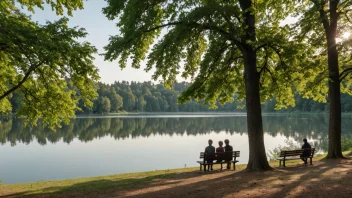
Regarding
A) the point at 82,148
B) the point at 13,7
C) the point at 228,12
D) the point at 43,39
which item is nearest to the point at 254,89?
the point at 228,12

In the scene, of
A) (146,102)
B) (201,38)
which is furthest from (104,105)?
(201,38)

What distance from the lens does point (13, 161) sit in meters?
25.0

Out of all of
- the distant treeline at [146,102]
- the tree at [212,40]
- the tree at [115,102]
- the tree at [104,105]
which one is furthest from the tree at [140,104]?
the tree at [212,40]

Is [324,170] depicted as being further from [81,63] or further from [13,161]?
[13,161]

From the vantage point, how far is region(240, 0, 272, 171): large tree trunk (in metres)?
13.3

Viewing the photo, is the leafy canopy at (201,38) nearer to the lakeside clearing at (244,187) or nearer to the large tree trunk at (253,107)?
the large tree trunk at (253,107)

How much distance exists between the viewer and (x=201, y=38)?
15.6 m

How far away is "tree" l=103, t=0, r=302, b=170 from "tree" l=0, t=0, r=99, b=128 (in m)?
2.31

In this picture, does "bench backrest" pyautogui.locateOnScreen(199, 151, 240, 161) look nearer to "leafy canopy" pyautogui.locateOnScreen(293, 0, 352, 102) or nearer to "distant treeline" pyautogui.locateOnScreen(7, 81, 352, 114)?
"leafy canopy" pyautogui.locateOnScreen(293, 0, 352, 102)

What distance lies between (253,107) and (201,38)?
4.47 metres

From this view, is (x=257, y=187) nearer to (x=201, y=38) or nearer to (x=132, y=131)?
(x=201, y=38)

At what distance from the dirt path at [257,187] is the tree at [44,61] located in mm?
3877

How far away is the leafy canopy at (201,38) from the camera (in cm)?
1246

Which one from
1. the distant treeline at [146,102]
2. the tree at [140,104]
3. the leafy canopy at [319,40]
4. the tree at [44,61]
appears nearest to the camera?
the tree at [44,61]
